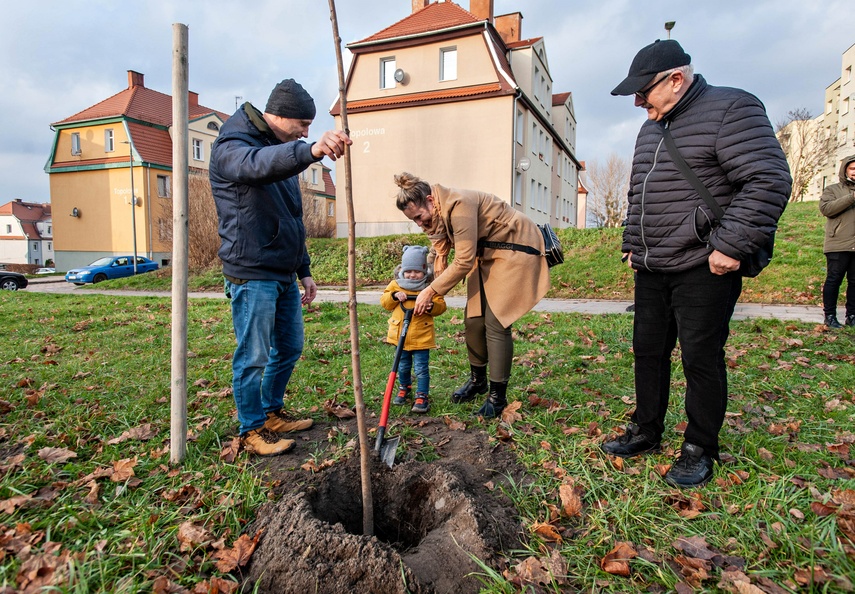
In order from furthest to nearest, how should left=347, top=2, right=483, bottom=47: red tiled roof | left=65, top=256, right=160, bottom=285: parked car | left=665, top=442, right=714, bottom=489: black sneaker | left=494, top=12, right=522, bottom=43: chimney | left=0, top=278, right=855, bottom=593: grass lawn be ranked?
left=494, top=12, right=522, bottom=43: chimney
left=65, top=256, right=160, bottom=285: parked car
left=347, top=2, right=483, bottom=47: red tiled roof
left=665, top=442, right=714, bottom=489: black sneaker
left=0, top=278, right=855, bottom=593: grass lawn

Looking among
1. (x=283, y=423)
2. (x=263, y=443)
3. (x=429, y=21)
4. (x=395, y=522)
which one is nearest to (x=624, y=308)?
(x=283, y=423)

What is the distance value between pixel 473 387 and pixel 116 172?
3341cm

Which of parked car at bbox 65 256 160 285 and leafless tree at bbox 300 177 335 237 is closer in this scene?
leafless tree at bbox 300 177 335 237

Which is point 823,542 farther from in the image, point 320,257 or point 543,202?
point 543,202

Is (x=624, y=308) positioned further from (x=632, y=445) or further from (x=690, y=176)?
(x=690, y=176)

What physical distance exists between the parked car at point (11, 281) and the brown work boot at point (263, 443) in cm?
2270

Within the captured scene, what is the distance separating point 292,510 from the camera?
224cm

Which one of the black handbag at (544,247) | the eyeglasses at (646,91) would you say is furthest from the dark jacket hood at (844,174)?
the eyeglasses at (646,91)

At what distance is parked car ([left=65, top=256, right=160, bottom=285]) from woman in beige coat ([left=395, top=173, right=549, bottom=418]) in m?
24.3

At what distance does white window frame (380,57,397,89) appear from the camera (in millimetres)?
22109

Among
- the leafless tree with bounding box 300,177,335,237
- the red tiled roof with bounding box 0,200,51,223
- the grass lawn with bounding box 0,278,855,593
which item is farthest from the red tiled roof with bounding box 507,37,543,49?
the red tiled roof with bounding box 0,200,51,223

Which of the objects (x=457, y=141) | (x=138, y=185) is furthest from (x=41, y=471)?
(x=138, y=185)

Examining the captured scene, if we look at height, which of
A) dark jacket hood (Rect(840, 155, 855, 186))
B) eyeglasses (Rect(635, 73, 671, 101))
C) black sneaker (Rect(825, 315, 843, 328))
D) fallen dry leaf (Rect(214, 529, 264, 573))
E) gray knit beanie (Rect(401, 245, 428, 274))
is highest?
dark jacket hood (Rect(840, 155, 855, 186))

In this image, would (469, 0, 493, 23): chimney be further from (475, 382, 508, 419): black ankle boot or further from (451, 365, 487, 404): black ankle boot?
(475, 382, 508, 419): black ankle boot
